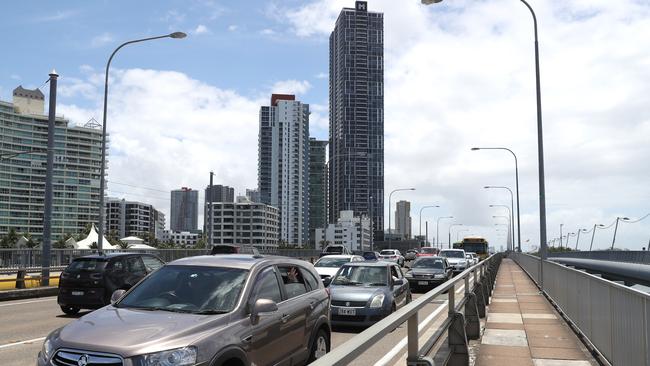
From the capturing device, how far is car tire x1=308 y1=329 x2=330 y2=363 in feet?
23.9

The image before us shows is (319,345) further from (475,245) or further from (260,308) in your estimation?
(475,245)

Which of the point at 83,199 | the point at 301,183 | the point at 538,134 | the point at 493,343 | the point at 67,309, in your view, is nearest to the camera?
the point at 493,343

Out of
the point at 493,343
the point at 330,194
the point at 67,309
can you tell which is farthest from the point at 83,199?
the point at 493,343

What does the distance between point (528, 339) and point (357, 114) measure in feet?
390

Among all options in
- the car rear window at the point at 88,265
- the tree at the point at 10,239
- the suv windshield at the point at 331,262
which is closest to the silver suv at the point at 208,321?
the car rear window at the point at 88,265

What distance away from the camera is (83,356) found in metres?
4.82

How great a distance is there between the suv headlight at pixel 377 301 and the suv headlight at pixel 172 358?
813 centimetres

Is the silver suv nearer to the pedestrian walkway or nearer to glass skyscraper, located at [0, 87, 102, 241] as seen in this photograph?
the pedestrian walkway

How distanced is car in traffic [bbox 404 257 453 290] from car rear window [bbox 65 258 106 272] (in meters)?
13.0

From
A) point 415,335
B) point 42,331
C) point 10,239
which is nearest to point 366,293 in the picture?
point 42,331

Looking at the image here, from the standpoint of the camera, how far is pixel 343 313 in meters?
12.5

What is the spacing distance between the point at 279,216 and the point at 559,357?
126007mm

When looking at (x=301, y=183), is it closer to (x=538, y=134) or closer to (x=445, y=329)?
(x=538, y=134)

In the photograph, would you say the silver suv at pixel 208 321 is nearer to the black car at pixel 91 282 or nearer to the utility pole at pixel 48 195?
the black car at pixel 91 282
